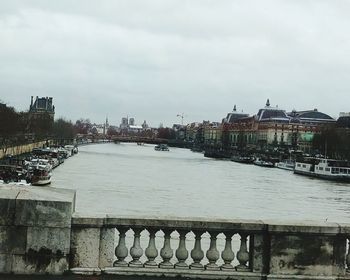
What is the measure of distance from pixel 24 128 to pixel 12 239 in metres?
110

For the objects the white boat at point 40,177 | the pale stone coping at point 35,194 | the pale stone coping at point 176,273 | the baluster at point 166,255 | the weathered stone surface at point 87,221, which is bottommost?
the white boat at point 40,177

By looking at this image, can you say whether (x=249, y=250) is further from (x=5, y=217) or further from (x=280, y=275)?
(x=5, y=217)

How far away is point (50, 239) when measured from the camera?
6.99m

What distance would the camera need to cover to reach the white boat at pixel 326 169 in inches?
3991

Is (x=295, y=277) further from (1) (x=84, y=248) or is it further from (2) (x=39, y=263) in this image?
(2) (x=39, y=263)

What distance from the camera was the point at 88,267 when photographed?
7094 millimetres

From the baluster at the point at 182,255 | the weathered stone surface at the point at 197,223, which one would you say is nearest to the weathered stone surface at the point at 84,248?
the weathered stone surface at the point at 197,223

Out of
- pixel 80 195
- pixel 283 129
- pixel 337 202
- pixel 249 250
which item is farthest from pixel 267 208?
pixel 283 129

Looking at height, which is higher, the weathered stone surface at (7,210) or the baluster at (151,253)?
the weathered stone surface at (7,210)

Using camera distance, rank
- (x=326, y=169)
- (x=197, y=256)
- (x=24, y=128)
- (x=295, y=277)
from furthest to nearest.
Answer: (x=24, y=128) → (x=326, y=169) → (x=197, y=256) → (x=295, y=277)

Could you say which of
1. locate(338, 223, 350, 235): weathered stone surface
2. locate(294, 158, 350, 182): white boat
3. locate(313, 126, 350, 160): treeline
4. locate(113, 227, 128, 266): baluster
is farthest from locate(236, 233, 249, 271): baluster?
locate(313, 126, 350, 160): treeline

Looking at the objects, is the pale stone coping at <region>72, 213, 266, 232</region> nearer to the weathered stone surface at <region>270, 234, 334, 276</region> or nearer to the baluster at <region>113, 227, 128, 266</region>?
the baluster at <region>113, 227, 128, 266</region>

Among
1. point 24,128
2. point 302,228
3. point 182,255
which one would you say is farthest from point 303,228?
point 24,128

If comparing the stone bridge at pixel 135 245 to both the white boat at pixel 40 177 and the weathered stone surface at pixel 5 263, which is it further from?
the white boat at pixel 40 177
